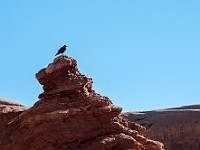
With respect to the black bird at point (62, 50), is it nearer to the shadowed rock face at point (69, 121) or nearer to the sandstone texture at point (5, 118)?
the shadowed rock face at point (69, 121)

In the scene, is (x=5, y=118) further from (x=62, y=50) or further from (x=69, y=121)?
(x=62, y=50)

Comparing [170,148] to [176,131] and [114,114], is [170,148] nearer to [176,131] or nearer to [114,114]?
[176,131]

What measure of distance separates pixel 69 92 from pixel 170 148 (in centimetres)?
2632

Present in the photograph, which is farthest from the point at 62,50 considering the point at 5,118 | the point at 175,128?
the point at 175,128

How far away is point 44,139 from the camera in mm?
13844

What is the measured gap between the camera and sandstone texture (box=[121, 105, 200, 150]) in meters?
40.2

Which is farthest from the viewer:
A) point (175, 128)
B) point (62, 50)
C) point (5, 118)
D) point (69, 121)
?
point (175, 128)

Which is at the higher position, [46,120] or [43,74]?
[43,74]

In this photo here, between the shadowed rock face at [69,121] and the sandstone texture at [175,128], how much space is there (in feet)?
84.1

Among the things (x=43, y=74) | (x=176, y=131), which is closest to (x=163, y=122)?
(x=176, y=131)

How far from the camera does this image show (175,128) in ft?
135

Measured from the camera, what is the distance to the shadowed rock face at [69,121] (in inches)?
544

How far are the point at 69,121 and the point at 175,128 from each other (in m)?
28.0

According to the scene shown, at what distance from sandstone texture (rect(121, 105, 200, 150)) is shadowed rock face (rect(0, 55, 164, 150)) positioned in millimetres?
25645
